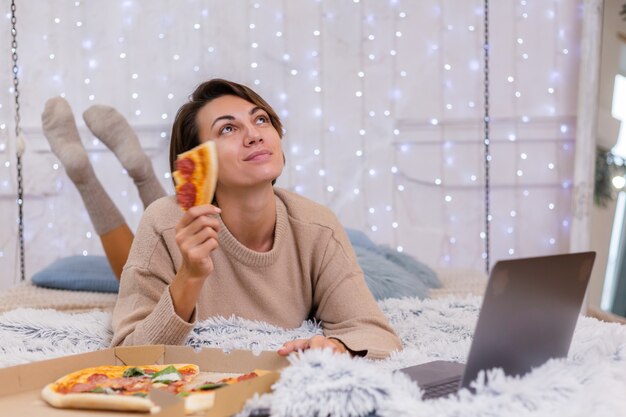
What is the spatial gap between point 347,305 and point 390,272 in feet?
2.76

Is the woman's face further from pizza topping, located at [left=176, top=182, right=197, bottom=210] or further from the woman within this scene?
pizza topping, located at [left=176, top=182, right=197, bottom=210]

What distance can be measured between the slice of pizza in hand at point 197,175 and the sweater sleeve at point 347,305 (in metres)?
0.39

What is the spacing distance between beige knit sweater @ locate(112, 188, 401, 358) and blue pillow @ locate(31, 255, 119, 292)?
1.06m

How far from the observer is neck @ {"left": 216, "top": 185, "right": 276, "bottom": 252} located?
6.10 feet

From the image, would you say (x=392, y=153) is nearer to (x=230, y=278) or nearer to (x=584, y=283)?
(x=230, y=278)

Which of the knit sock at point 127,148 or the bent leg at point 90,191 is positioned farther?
the knit sock at point 127,148

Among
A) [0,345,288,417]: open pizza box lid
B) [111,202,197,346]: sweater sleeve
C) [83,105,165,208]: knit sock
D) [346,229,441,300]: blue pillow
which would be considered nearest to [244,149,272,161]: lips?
[111,202,197,346]: sweater sleeve

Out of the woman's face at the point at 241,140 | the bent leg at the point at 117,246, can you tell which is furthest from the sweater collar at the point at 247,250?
the bent leg at the point at 117,246

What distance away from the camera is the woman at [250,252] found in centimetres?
177

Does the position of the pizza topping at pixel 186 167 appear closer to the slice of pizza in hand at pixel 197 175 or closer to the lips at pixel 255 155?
the slice of pizza in hand at pixel 197 175

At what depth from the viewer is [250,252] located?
1.86m

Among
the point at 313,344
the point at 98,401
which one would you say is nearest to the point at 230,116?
the point at 313,344

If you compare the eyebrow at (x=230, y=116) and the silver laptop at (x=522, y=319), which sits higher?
the eyebrow at (x=230, y=116)

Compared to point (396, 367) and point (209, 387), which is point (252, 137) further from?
point (209, 387)
